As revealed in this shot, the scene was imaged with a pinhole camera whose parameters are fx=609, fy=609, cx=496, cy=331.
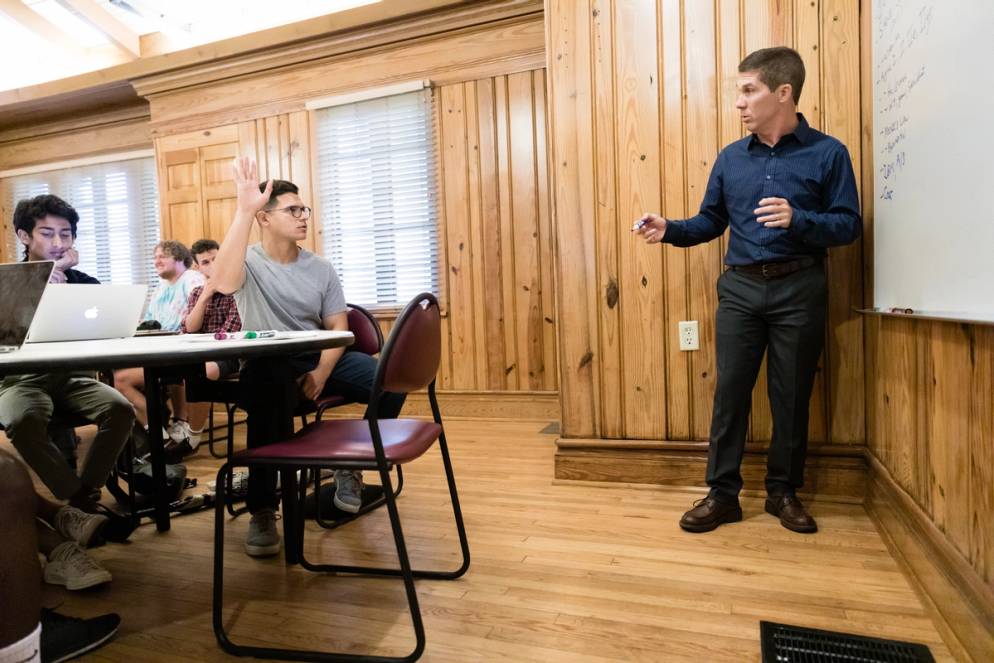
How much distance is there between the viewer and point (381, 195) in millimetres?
4508

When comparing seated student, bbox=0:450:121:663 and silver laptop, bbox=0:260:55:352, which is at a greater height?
silver laptop, bbox=0:260:55:352

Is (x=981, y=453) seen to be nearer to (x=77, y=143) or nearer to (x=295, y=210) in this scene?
(x=295, y=210)

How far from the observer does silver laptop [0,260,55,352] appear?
1383mm

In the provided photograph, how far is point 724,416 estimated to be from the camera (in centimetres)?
211

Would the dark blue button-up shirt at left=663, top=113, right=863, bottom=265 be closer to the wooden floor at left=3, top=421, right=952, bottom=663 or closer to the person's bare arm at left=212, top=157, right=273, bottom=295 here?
the wooden floor at left=3, top=421, right=952, bottom=663

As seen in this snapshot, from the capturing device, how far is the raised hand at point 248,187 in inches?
80.7

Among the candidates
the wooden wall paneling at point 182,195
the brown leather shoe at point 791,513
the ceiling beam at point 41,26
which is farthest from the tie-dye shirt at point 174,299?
the brown leather shoe at point 791,513

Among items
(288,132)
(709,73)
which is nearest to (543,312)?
(709,73)

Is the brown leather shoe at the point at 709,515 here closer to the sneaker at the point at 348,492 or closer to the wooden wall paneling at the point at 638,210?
the wooden wall paneling at the point at 638,210

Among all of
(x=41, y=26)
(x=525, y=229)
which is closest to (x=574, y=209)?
(x=525, y=229)

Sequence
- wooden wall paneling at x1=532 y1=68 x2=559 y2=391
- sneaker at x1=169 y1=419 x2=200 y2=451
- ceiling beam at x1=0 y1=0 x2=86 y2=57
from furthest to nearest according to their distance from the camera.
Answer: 1. ceiling beam at x1=0 y1=0 x2=86 y2=57
2. wooden wall paneling at x1=532 y1=68 x2=559 y2=391
3. sneaker at x1=169 y1=419 x2=200 y2=451

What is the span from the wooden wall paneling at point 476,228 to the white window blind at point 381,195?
0.92 feet

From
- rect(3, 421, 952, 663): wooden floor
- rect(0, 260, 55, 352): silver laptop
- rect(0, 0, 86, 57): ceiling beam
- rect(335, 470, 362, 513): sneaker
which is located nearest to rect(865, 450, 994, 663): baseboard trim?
rect(3, 421, 952, 663): wooden floor

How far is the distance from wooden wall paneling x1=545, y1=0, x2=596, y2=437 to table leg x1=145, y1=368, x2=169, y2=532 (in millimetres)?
1576
